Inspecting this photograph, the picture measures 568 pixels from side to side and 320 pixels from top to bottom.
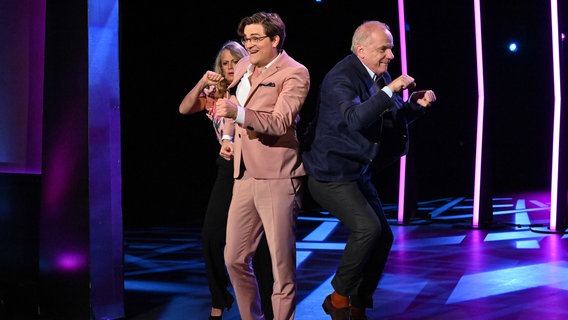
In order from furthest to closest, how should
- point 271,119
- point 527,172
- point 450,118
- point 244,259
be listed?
point 527,172, point 450,118, point 244,259, point 271,119

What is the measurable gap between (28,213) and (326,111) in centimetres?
207

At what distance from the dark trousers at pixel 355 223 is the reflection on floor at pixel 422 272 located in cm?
54

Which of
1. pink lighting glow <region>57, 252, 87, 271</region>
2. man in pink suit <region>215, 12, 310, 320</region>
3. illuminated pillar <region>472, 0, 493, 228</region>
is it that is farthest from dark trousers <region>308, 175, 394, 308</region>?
illuminated pillar <region>472, 0, 493, 228</region>

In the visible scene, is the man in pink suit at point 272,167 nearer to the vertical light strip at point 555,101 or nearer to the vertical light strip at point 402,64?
the vertical light strip at point 555,101

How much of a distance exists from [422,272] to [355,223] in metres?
2.07

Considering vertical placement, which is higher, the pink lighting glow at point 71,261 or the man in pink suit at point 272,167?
the man in pink suit at point 272,167

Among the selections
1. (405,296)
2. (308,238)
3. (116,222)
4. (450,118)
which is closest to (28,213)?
(116,222)

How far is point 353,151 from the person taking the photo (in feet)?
11.8

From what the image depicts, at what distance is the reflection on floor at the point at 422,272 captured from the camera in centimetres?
435

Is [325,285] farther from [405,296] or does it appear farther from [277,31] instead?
[277,31]

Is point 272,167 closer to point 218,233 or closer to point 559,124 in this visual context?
point 218,233

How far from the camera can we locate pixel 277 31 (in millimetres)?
3477

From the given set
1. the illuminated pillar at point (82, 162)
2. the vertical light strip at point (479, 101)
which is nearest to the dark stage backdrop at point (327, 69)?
the vertical light strip at point (479, 101)

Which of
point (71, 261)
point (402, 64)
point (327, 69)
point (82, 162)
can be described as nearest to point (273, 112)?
point (82, 162)
